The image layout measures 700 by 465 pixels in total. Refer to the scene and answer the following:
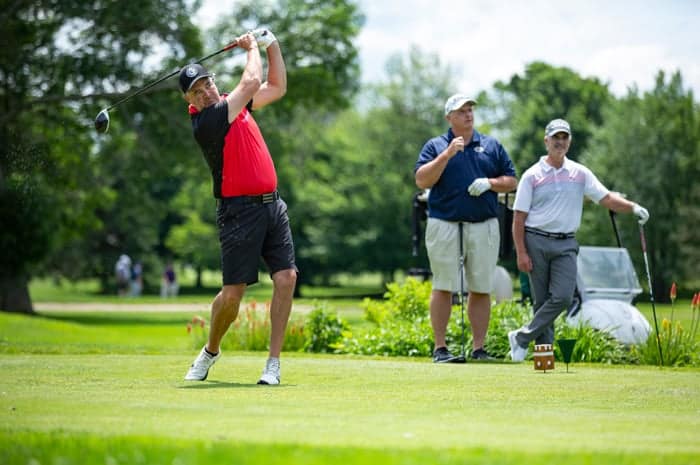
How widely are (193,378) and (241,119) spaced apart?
1.77 m

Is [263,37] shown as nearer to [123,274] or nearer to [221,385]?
[221,385]

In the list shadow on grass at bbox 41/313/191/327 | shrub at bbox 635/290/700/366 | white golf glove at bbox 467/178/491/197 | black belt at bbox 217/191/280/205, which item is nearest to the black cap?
black belt at bbox 217/191/280/205

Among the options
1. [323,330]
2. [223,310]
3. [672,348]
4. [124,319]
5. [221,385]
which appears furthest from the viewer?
[124,319]

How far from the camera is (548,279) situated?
1050 cm

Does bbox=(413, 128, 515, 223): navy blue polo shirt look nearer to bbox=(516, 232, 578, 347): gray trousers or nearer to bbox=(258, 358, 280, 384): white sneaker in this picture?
bbox=(516, 232, 578, 347): gray trousers

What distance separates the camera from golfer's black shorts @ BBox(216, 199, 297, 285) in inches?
323

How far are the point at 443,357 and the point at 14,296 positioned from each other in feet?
80.7

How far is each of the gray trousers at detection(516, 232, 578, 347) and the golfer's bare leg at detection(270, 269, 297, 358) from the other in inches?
110

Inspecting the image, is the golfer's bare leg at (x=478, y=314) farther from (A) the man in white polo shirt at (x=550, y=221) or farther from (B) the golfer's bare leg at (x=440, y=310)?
(A) the man in white polo shirt at (x=550, y=221)

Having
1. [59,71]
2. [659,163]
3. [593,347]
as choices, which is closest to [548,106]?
[659,163]

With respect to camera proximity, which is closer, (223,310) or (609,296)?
(223,310)

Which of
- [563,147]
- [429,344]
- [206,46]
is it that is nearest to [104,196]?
[206,46]

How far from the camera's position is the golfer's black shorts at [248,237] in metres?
8.20

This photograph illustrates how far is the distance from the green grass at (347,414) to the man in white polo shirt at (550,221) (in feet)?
2.36
